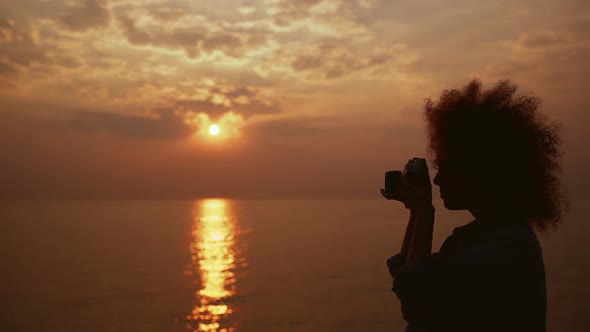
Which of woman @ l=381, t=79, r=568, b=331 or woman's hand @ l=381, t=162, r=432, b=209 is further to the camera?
woman's hand @ l=381, t=162, r=432, b=209

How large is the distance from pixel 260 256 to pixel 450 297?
6330cm

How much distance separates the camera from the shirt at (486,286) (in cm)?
201

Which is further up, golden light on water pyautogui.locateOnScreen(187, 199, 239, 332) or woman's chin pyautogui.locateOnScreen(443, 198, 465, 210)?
golden light on water pyautogui.locateOnScreen(187, 199, 239, 332)

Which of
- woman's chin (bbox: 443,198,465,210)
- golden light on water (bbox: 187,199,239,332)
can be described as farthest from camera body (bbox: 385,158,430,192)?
golden light on water (bbox: 187,199,239,332)

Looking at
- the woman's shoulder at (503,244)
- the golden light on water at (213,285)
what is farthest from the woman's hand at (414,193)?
the golden light on water at (213,285)

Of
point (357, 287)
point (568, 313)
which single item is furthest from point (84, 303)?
point (568, 313)

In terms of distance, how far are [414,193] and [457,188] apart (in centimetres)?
20

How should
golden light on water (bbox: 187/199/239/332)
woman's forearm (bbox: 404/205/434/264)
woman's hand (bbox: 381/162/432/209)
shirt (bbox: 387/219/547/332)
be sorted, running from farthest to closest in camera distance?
golden light on water (bbox: 187/199/239/332), woman's hand (bbox: 381/162/432/209), woman's forearm (bbox: 404/205/434/264), shirt (bbox: 387/219/547/332)

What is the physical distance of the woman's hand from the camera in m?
2.33

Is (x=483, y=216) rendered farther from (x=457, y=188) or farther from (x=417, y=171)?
(x=417, y=171)

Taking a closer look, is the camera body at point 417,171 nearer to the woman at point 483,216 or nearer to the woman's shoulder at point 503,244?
the woman at point 483,216

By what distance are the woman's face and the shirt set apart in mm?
224

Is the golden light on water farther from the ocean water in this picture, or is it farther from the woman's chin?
the woman's chin

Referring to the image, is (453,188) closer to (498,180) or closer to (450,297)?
(498,180)
